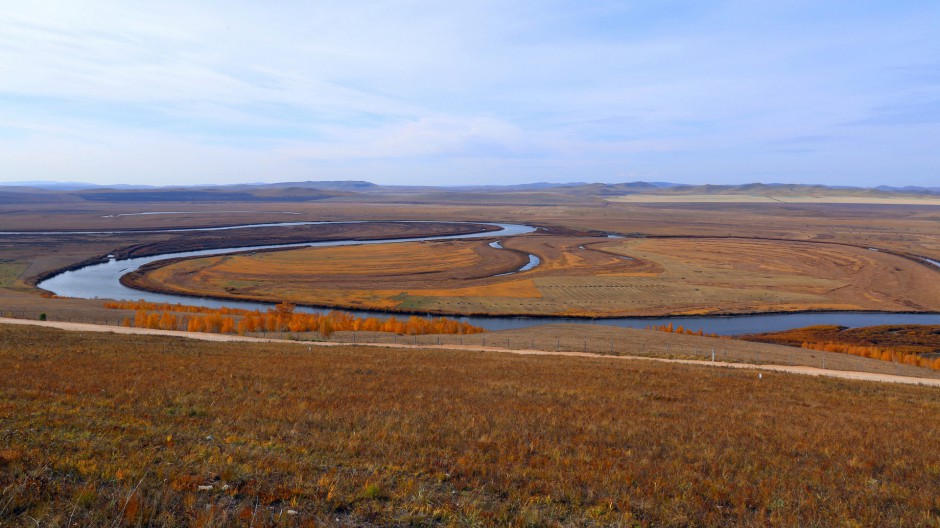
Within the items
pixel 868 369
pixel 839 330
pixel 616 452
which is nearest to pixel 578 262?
pixel 839 330

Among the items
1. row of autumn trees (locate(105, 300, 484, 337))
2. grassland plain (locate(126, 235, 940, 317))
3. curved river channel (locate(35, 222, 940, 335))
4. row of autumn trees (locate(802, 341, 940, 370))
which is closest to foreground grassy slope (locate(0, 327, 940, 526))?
row of autumn trees (locate(105, 300, 484, 337))

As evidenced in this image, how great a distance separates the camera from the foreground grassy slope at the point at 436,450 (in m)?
7.87

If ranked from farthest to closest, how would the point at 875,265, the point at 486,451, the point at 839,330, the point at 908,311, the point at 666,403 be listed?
the point at 875,265 → the point at 908,311 → the point at 839,330 → the point at 666,403 → the point at 486,451

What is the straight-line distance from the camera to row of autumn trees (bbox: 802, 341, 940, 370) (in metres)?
38.4

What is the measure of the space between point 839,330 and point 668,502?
51904 mm

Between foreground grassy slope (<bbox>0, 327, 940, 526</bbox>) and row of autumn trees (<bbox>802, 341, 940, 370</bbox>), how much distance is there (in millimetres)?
21722

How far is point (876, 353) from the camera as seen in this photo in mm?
40844

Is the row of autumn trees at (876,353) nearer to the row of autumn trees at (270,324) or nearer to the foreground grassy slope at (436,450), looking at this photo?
the foreground grassy slope at (436,450)

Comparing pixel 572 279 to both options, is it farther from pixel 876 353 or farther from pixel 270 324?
pixel 270 324

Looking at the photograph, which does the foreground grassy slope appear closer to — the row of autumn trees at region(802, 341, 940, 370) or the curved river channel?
the row of autumn trees at region(802, 341, 940, 370)

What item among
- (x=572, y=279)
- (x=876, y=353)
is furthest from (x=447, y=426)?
(x=572, y=279)

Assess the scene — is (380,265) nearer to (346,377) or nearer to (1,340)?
(1,340)

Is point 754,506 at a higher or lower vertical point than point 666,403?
higher

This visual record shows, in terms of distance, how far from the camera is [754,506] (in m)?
9.12
